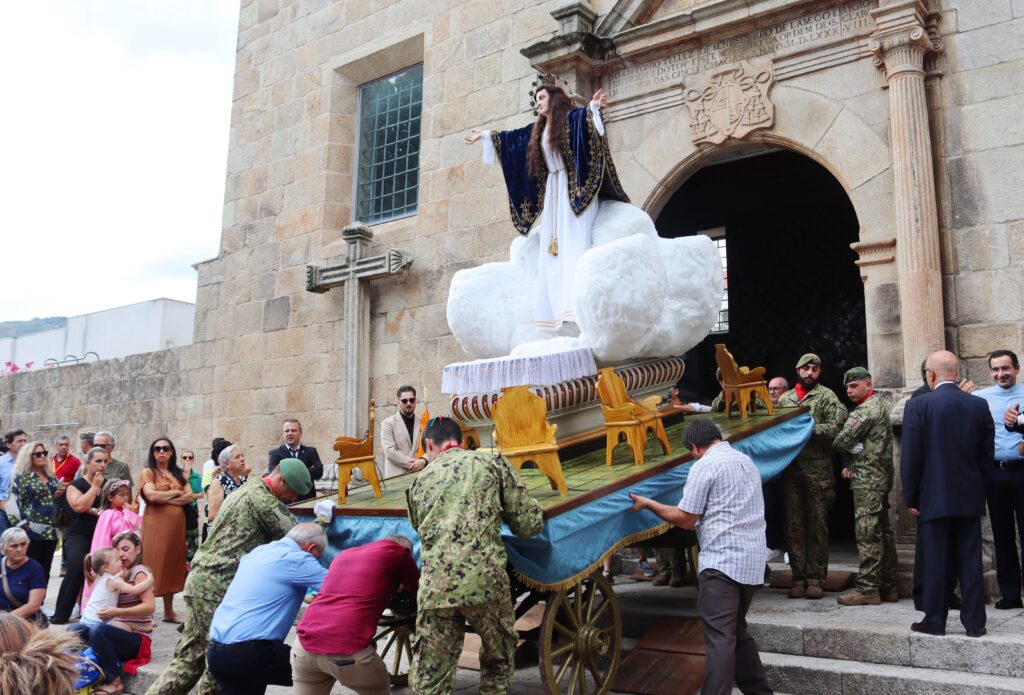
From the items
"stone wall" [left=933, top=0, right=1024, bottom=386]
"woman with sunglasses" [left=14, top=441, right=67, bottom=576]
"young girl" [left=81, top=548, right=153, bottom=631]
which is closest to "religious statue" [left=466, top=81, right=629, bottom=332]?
"stone wall" [left=933, top=0, right=1024, bottom=386]

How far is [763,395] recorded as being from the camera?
5.96m

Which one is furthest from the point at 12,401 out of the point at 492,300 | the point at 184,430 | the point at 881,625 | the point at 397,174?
the point at 881,625

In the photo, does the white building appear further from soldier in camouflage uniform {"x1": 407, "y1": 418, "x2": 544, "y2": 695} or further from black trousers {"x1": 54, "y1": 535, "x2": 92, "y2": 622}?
soldier in camouflage uniform {"x1": 407, "y1": 418, "x2": 544, "y2": 695}

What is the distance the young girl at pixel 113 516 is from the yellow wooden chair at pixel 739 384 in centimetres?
445

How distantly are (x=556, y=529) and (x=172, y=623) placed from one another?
14.9ft

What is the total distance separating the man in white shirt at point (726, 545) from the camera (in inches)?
156

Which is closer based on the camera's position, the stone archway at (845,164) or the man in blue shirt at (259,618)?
the man in blue shirt at (259,618)

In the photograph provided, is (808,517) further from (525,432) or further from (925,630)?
(525,432)

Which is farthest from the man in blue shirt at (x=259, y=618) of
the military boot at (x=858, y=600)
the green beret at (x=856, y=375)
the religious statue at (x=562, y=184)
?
the green beret at (x=856, y=375)

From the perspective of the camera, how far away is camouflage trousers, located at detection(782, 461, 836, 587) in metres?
5.71

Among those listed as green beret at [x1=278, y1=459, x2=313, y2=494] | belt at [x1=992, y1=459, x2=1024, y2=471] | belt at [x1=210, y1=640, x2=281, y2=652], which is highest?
belt at [x1=992, y1=459, x2=1024, y2=471]

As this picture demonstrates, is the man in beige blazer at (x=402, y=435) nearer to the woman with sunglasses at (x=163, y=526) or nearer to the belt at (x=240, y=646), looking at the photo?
the woman with sunglasses at (x=163, y=526)

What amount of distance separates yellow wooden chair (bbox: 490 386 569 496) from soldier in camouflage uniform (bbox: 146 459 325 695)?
3.61 feet

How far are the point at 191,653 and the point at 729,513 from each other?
2.74 meters
